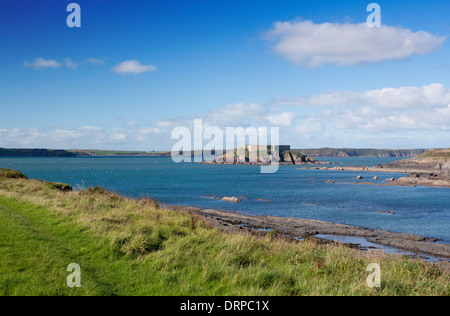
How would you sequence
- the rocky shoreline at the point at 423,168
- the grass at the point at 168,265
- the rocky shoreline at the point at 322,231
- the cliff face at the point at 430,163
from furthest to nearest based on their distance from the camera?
the cliff face at the point at 430,163, the rocky shoreline at the point at 423,168, the rocky shoreline at the point at 322,231, the grass at the point at 168,265

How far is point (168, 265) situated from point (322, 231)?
88.7 feet

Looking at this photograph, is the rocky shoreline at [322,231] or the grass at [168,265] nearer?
the grass at [168,265]

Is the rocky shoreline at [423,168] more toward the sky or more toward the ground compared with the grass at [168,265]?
more toward the ground

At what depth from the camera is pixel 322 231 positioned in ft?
114

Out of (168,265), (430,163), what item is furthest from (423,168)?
(168,265)

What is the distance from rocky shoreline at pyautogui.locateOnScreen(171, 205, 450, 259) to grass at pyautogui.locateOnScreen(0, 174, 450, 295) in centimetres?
1596

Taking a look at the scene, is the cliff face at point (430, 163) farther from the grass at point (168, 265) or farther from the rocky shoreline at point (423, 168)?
the grass at point (168, 265)

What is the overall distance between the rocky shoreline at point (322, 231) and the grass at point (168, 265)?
1596 cm

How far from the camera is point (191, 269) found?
10078mm

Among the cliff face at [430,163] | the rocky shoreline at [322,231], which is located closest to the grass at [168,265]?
the rocky shoreline at [322,231]

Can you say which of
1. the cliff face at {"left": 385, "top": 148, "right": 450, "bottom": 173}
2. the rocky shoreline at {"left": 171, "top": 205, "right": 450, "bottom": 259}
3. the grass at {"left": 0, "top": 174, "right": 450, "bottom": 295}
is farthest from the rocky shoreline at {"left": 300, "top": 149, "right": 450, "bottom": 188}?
the grass at {"left": 0, "top": 174, "right": 450, "bottom": 295}

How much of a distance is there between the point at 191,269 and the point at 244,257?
2.32 metres

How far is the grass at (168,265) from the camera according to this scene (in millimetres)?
8797
